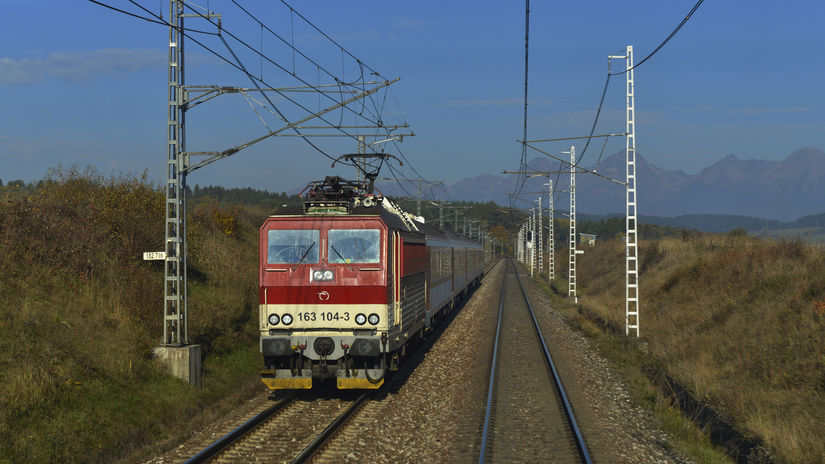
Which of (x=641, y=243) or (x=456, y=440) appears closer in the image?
(x=456, y=440)

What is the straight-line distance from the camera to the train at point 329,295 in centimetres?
1229

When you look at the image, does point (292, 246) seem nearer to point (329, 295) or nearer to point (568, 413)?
point (329, 295)

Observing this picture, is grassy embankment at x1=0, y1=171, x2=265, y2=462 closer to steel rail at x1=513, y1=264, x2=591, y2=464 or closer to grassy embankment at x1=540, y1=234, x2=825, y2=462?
steel rail at x1=513, y1=264, x2=591, y2=464

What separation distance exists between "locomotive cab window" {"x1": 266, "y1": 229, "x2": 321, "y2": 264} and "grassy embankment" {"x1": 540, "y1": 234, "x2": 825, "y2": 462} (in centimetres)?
712

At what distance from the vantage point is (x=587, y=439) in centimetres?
1071

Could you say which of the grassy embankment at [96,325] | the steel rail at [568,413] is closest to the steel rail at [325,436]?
the grassy embankment at [96,325]

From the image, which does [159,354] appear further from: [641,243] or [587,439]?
[641,243]

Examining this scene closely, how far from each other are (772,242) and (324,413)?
64.2ft

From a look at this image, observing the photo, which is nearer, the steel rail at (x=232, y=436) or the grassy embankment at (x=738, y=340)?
the steel rail at (x=232, y=436)

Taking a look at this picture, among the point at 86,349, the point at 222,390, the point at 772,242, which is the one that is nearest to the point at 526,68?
the point at 222,390

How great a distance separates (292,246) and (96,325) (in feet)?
13.9

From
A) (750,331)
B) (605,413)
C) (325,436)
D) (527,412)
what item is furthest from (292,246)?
(750,331)

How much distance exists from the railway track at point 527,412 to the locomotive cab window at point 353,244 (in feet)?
12.0

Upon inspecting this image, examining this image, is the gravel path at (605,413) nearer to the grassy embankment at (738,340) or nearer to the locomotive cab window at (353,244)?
the grassy embankment at (738,340)
